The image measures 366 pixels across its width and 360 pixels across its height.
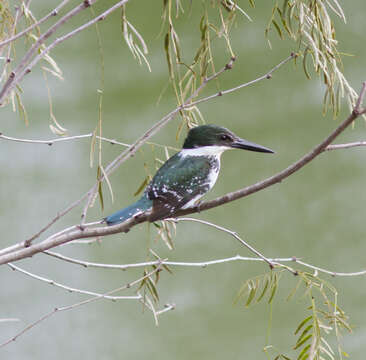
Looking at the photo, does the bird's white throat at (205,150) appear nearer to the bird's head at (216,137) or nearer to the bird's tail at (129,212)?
the bird's head at (216,137)

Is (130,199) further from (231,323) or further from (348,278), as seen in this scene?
(348,278)

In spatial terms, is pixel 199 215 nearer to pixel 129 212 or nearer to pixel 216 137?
pixel 216 137

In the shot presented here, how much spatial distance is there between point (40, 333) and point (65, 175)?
20.5 inches

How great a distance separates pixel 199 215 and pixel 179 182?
2.64 ft

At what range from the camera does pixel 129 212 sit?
1.46 meters

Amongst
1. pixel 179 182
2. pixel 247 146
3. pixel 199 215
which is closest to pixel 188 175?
pixel 179 182

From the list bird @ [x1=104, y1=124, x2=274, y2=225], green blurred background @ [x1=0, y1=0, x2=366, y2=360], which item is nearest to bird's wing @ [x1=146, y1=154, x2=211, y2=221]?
bird @ [x1=104, y1=124, x2=274, y2=225]

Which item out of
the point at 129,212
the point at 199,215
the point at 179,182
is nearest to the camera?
the point at 129,212

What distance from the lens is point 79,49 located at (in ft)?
7.91

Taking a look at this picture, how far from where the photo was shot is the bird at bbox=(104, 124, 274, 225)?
4.86 feet

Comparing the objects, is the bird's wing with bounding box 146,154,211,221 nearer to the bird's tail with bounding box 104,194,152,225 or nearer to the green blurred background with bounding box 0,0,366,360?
the bird's tail with bounding box 104,194,152,225

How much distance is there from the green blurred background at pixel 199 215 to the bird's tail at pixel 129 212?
801 millimetres

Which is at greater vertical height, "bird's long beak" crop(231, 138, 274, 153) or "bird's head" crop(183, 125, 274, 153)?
"bird's head" crop(183, 125, 274, 153)

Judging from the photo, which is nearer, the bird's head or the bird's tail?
the bird's tail
